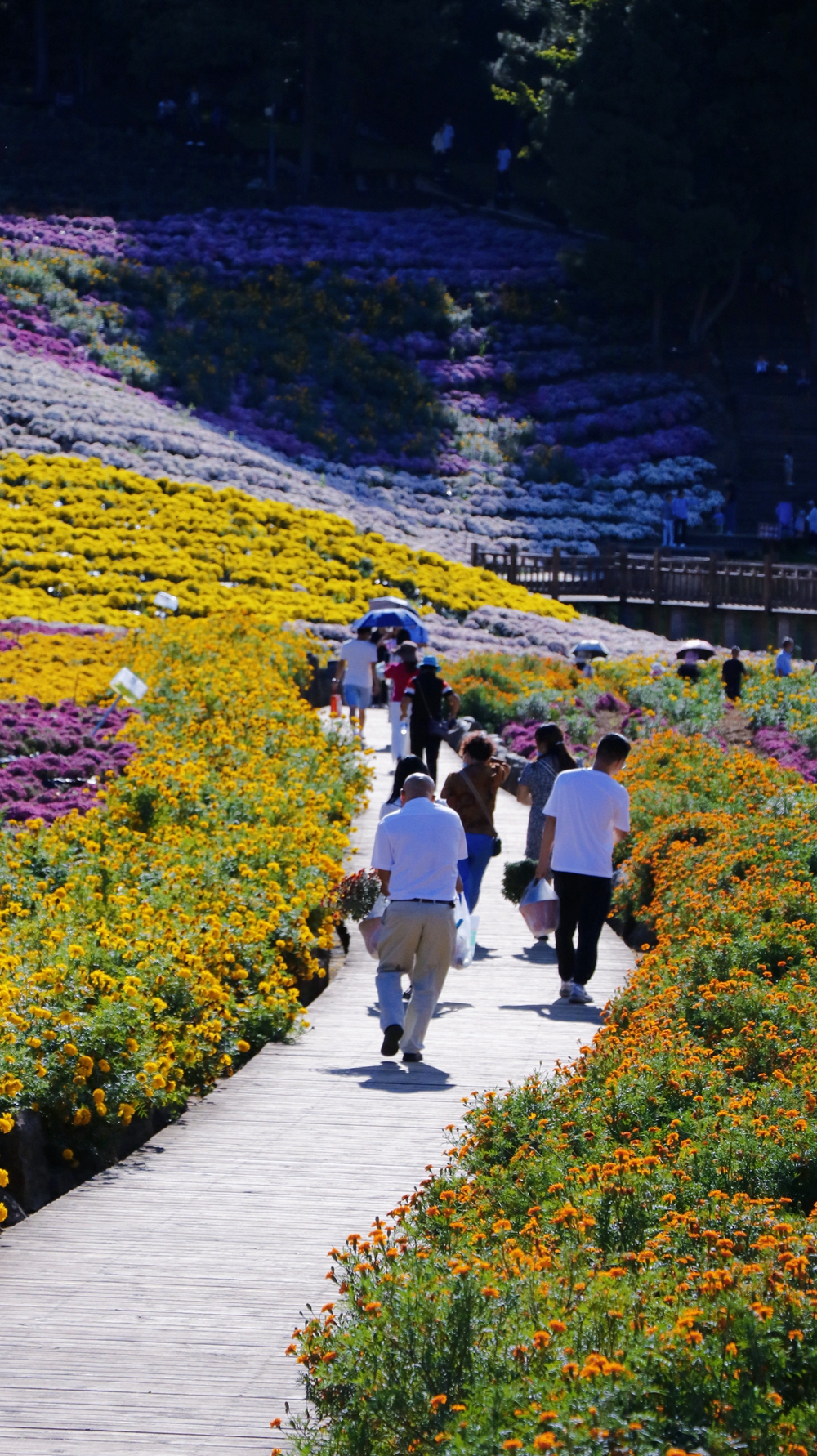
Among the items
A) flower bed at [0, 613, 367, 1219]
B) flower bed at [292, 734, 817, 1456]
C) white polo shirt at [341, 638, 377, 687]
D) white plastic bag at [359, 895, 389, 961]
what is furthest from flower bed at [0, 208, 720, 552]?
flower bed at [292, 734, 817, 1456]

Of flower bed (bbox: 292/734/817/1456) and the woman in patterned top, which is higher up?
the woman in patterned top

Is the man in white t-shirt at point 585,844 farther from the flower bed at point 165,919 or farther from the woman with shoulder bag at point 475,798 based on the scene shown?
the flower bed at point 165,919

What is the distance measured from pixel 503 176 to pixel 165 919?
59465 mm

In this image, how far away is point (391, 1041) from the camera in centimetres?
879

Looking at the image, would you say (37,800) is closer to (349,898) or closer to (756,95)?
(349,898)

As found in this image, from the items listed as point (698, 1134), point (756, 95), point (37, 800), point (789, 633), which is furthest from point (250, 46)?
point (698, 1134)

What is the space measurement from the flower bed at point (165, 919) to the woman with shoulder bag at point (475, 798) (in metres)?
0.89

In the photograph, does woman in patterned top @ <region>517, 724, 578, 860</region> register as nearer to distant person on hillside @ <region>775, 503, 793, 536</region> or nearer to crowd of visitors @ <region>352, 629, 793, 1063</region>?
crowd of visitors @ <region>352, 629, 793, 1063</region>

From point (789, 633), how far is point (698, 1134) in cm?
2802

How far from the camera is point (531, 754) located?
1866 centimetres

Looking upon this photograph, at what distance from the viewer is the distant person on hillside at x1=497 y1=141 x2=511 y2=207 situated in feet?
209

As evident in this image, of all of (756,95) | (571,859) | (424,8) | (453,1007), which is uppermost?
(424,8)

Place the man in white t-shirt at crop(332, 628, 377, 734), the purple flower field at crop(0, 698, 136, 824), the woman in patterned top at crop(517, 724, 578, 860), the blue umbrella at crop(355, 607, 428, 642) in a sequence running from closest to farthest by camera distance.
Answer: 1. the woman in patterned top at crop(517, 724, 578, 860)
2. the purple flower field at crop(0, 698, 136, 824)
3. the man in white t-shirt at crop(332, 628, 377, 734)
4. the blue umbrella at crop(355, 607, 428, 642)

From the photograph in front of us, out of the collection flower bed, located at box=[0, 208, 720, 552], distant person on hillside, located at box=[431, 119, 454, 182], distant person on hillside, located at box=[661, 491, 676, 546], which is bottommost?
distant person on hillside, located at box=[661, 491, 676, 546]
